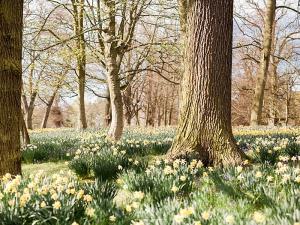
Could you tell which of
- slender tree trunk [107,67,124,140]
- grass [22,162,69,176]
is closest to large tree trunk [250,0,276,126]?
slender tree trunk [107,67,124,140]

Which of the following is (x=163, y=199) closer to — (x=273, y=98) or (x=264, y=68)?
(x=264, y=68)

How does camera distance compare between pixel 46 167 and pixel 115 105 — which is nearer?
pixel 46 167

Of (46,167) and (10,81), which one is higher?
(10,81)

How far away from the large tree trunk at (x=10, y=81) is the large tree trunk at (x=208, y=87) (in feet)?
8.56

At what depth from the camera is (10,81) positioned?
5.41 meters

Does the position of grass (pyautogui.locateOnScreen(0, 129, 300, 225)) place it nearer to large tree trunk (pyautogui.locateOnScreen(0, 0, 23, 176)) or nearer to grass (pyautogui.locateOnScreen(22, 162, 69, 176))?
large tree trunk (pyautogui.locateOnScreen(0, 0, 23, 176))

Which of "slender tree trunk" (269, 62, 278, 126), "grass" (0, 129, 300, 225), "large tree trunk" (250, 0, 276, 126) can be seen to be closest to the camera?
"grass" (0, 129, 300, 225)

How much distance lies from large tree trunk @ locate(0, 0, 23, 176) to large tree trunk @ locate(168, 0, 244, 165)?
2610 millimetres

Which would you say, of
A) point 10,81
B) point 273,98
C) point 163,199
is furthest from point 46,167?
point 273,98

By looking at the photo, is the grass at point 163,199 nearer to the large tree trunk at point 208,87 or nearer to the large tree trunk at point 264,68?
the large tree trunk at point 208,87

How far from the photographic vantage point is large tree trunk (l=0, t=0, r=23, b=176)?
5340 millimetres

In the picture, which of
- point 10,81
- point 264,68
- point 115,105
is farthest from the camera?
point 264,68

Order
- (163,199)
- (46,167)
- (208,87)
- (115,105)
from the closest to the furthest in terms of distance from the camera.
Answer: (163,199)
(208,87)
(46,167)
(115,105)

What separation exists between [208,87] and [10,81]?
10.4 feet
